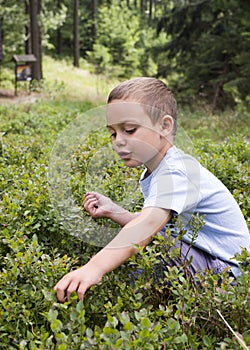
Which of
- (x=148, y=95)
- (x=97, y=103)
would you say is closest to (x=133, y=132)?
(x=148, y=95)

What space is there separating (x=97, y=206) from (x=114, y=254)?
674 millimetres

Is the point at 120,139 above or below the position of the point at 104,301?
above

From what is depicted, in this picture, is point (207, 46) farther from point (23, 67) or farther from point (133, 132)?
point (133, 132)

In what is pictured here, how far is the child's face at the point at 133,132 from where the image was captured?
6.60 ft

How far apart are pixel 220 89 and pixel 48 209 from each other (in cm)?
1237

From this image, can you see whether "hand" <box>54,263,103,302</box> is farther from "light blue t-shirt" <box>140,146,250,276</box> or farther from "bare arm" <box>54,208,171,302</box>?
"light blue t-shirt" <box>140,146,250,276</box>

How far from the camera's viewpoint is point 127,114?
2000 millimetres

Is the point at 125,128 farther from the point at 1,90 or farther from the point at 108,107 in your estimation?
the point at 1,90

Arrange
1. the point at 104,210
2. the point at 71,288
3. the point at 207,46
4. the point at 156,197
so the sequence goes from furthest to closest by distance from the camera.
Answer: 1. the point at 207,46
2. the point at 104,210
3. the point at 156,197
4. the point at 71,288

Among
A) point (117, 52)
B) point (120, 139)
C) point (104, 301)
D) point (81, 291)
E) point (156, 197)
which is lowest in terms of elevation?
point (117, 52)

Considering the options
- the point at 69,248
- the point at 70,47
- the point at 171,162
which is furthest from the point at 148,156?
the point at 70,47

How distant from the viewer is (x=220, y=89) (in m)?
14.2

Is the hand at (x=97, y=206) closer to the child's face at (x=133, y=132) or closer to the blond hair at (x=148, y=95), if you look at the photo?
the child's face at (x=133, y=132)

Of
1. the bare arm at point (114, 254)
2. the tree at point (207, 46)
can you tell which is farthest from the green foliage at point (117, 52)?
the bare arm at point (114, 254)
